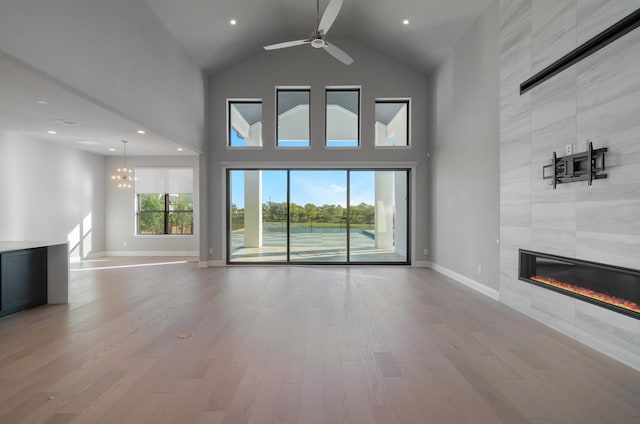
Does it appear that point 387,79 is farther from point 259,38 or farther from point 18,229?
point 18,229

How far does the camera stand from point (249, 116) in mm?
7898

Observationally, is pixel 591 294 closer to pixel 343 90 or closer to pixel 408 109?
pixel 408 109

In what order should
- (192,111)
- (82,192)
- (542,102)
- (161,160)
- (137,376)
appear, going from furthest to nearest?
(161,160), (82,192), (192,111), (542,102), (137,376)

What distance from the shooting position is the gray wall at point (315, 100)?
7.67 m

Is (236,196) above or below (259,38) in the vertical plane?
below

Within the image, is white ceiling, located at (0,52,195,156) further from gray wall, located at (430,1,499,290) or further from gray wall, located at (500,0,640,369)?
gray wall, located at (430,1,499,290)

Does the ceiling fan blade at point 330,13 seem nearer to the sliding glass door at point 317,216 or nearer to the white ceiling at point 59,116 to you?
the white ceiling at point 59,116

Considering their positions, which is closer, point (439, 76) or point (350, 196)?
point (439, 76)

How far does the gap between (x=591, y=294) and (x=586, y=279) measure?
0.15 m

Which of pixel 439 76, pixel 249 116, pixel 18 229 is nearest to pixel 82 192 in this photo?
pixel 18 229

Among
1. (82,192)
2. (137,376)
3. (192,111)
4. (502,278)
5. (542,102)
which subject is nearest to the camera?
(137,376)

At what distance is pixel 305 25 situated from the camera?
23.2ft

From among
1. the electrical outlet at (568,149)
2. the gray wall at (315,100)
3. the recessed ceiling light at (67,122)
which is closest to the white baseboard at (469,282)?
the gray wall at (315,100)

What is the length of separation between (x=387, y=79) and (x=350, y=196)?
2.75 metres
